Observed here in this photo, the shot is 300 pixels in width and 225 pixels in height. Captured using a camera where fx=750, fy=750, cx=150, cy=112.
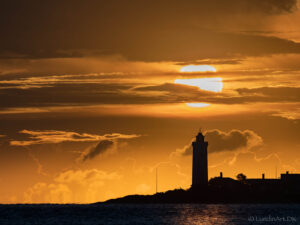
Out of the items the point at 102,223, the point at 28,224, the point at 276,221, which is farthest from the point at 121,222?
the point at 276,221

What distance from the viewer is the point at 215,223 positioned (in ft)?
570

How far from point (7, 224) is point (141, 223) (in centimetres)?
3008

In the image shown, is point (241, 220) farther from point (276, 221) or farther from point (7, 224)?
point (7, 224)

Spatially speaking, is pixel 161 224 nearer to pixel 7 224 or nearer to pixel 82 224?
pixel 82 224

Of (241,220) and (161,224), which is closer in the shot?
(161,224)

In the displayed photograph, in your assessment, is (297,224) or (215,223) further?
(215,223)

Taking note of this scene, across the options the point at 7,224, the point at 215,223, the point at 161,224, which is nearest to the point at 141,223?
the point at 161,224

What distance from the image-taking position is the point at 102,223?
170 meters

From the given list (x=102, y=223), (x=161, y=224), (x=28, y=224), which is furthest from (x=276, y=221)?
(x=28, y=224)

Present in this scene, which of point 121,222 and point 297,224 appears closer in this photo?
Answer: point 297,224

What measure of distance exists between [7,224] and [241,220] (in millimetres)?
56240

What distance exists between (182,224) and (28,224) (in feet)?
114

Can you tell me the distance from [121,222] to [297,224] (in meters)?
40.5

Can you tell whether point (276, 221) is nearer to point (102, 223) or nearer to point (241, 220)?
point (241, 220)
